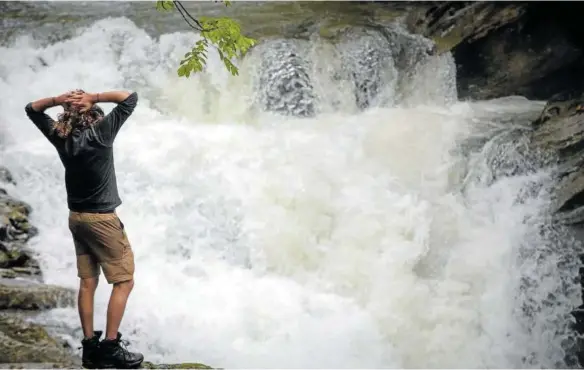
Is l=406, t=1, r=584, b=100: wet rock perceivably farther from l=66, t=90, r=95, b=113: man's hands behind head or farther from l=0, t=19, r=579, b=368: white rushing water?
l=66, t=90, r=95, b=113: man's hands behind head

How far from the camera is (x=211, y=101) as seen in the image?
883 centimetres

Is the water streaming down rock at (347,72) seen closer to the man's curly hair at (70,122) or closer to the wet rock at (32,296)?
the wet rock at (32,296)

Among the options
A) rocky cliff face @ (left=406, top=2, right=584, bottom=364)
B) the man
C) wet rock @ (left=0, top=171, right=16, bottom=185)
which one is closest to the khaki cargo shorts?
the man

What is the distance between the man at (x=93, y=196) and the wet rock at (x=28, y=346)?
1.59ft

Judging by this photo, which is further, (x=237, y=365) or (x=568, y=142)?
(x=568, y=142)

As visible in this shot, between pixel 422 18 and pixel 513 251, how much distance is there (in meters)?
5.65

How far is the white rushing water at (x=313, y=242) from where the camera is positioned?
17.4 ft

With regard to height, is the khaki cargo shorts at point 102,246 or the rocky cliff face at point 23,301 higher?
the khaki cargo shorts at point 102,246

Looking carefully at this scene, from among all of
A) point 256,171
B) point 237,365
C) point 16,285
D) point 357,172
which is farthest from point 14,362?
A: point 357,172

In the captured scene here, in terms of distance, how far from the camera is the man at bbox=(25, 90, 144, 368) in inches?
129

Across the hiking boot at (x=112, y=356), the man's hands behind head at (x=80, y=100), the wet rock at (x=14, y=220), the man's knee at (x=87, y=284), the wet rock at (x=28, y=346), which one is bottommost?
the wet rock at (x=28, y=346)

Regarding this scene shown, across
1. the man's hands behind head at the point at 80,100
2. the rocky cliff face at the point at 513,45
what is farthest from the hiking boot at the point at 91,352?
the rocky cliff face at the point at 513,45

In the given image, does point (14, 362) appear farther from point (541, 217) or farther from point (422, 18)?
point (422, 18)

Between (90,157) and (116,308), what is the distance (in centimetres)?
88
